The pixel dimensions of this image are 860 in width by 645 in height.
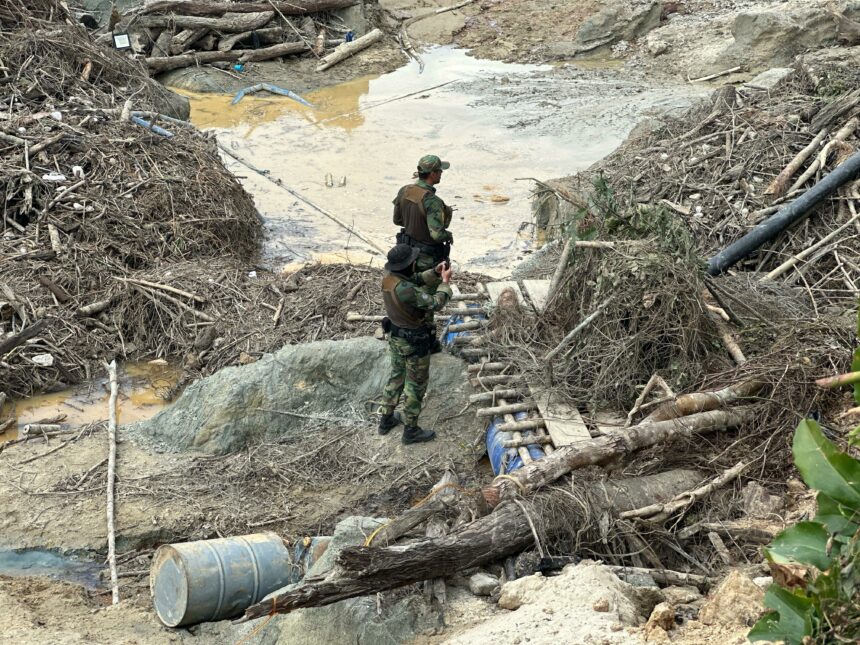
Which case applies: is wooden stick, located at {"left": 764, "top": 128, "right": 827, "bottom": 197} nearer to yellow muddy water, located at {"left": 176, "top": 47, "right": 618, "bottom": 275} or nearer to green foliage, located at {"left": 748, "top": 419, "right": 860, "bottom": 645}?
Result: yellow muddy water, located at {"left": 176, "top": 47, "right": 618, "bottom": 275}

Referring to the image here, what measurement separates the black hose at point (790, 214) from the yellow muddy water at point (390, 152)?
2.53 metres

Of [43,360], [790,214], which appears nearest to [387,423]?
[43,360]

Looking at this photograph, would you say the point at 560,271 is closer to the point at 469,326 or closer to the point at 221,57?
the point at 469,326

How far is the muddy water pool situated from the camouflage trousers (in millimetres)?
3849

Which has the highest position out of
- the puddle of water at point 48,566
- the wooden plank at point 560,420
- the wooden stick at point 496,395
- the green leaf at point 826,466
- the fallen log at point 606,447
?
the green leaf at point 826,466

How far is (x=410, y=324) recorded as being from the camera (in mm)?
6820

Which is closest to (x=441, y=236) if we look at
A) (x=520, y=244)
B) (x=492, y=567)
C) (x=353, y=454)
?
(x=353, y=454)

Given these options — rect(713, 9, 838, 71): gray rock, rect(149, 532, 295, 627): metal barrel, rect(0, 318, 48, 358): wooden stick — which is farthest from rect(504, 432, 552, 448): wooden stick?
rect(713, 9, 838, 71): gray rock

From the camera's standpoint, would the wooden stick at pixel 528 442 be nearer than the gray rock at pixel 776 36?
Yes

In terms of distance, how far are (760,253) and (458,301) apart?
2.87 meters

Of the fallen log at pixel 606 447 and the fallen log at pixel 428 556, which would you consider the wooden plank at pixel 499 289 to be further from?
the fallen log at pixel 428 556

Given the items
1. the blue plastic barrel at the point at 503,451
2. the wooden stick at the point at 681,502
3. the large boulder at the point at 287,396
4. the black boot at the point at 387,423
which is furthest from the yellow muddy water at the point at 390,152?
the wooden stick at the point at 681,502

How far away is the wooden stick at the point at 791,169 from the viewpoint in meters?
9.24

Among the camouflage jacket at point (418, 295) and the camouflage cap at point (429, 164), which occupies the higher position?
the camouflage cap at point (429, 164)
